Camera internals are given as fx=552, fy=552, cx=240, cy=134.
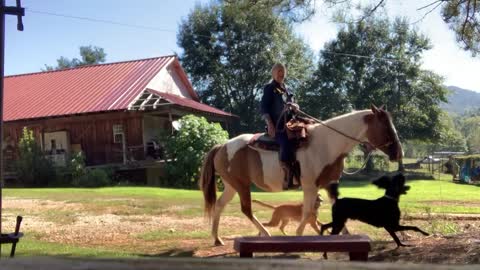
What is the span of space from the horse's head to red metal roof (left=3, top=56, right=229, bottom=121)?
868 inches

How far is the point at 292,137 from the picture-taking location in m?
8.02

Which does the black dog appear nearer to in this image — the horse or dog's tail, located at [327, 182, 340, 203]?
dog's tail, located at [327, 182, 340, 203]

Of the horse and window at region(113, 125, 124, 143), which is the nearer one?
the horse

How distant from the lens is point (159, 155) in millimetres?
29797

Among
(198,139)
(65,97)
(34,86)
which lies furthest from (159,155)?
(34,86)

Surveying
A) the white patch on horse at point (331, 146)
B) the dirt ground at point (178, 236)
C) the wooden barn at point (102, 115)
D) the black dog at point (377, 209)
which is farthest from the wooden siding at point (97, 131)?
the black dog at point (377, 209)

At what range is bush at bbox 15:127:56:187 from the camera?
28188mm

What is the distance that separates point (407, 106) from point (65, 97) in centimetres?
2828

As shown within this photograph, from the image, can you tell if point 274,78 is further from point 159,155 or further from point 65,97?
Result: point 65,97

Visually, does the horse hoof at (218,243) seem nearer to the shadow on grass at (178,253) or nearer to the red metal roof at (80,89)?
the shadow on grass at (178,253)

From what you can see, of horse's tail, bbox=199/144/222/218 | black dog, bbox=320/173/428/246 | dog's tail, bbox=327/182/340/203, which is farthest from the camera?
horse's tail, bbox=199/144/222/218

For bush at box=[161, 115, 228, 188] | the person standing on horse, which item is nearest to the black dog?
the person standing on horse

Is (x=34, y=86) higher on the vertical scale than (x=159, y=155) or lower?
higher

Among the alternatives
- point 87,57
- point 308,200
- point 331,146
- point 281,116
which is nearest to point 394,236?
point 308,200
